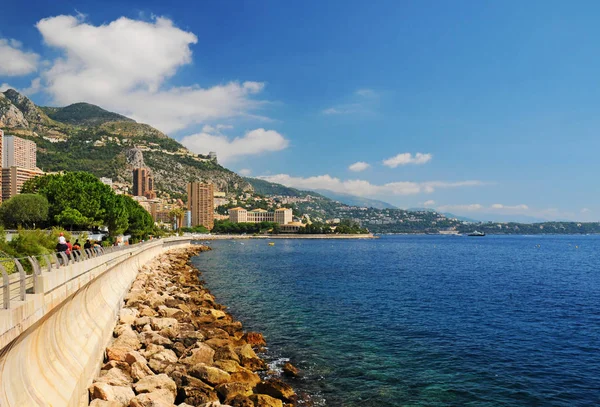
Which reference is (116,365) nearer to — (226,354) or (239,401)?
(226,354)

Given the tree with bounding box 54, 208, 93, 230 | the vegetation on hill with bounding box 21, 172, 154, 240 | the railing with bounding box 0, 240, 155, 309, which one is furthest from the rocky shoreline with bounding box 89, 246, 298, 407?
the vegetation on hill with bounding box 21, 172, 154, 240

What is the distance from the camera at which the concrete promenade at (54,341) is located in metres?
8.79

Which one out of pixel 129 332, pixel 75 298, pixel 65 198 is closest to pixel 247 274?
pixel 65 198

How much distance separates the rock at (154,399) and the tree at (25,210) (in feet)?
164

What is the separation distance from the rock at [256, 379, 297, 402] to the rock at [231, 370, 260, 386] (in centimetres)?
87

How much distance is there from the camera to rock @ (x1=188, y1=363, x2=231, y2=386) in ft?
49.2

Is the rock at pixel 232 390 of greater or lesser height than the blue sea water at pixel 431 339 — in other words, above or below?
above

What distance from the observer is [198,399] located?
44.7 feet

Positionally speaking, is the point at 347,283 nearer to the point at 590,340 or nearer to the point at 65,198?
the point at 590,340

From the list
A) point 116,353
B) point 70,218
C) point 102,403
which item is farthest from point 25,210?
point 102,403

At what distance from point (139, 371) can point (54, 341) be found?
12.6 ft

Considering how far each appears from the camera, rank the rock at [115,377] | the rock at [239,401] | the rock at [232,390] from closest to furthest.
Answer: the rock at [239,401]
the rock at [115,377]
the rock at [232,390]

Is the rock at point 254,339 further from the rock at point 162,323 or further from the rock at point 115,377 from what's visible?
the rock at point 115,377

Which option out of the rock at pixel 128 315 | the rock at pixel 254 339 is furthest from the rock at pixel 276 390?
the rock at pixel 128 315
